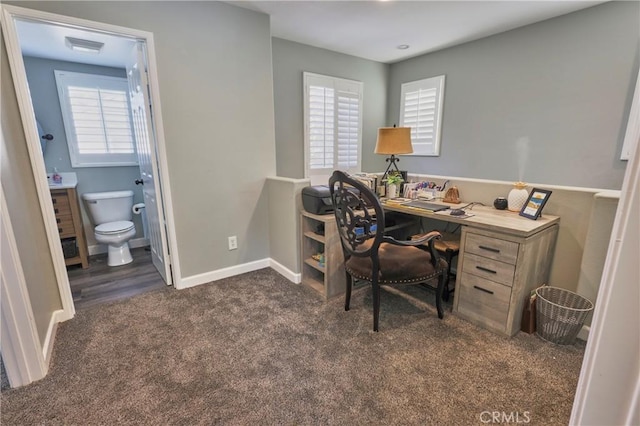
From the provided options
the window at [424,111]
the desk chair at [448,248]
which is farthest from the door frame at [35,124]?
the window at [424,111]

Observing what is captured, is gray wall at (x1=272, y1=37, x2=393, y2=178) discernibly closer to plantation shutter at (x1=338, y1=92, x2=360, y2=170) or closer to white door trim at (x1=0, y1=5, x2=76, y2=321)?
plantation shutter at (x1=338, y1=92, x2=360, y2=170)

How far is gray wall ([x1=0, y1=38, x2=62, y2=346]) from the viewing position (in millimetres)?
1632

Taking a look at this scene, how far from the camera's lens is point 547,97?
9.43ft

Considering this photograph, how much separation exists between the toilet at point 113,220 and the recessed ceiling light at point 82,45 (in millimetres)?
1446

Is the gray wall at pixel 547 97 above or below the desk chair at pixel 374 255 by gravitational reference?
above

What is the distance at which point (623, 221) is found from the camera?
0.42m

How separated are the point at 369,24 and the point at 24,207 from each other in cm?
315

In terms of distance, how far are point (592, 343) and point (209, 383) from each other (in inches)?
64.6

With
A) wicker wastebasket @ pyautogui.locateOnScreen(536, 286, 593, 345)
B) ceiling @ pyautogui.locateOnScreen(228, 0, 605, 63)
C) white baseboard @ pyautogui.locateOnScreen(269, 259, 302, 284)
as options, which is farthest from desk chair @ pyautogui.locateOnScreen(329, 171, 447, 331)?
ceiling @ pyautogui.locateOnScreen(228, 0, 605, 63)

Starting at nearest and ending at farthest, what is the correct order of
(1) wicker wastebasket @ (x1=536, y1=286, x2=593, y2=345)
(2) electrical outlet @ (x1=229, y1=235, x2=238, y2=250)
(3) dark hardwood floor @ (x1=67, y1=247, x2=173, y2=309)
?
(1) wicker wastebasket @ (x1=536, y1=286, x2=593, y2=345) → (3) dark hardwood floor @ (x1=67, y1=247, x2=173, y2=309) → (2) electrical outlet @ (x1=229, y1=235, x2=238, y2=250)

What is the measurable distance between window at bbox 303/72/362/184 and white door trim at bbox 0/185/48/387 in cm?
276

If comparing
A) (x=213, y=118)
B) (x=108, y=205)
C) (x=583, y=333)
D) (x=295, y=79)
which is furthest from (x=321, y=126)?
(x=583, y=333)

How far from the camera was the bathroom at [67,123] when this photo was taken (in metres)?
2.97

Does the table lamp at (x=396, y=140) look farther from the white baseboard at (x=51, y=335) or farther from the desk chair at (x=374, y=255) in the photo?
the white baseboard at (x=51, y=335)
